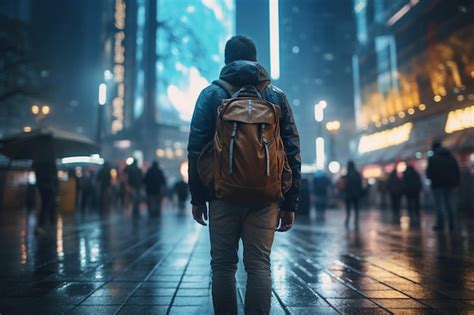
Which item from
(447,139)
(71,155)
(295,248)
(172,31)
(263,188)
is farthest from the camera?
(172,31)

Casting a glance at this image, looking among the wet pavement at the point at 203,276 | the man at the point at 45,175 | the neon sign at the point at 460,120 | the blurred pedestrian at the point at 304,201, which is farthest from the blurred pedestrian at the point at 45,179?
the neon sign at the point at 460,120

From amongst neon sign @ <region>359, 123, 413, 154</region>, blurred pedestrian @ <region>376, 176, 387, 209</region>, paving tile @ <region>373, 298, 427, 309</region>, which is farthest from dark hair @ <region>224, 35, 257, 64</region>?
neon sign @ <region>359, 123, 413, 154</region>

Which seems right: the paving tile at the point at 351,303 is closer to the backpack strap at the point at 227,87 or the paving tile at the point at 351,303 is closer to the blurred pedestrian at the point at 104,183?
the backpack strap at the point at 227,87

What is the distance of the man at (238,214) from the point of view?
8.20 feet

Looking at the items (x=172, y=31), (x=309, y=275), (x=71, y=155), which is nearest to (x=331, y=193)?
(x=71, y=155)

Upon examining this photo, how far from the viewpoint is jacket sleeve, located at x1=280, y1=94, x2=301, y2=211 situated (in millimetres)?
2639

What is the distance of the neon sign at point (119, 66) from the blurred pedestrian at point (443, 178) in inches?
2609

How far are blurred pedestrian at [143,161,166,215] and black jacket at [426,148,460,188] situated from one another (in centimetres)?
805

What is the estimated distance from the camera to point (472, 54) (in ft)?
73.6

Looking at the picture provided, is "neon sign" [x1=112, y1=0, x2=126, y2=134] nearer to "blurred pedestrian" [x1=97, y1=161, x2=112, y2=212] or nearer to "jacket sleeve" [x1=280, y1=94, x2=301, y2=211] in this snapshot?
"blurred pedestrian" [x1=97, y1=161, x2=112, y2=212]

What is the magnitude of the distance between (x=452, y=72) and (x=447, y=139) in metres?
4.05

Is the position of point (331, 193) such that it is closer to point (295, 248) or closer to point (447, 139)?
point (447, 139)

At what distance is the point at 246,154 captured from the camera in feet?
7.62

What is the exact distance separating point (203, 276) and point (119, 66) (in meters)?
74.8
